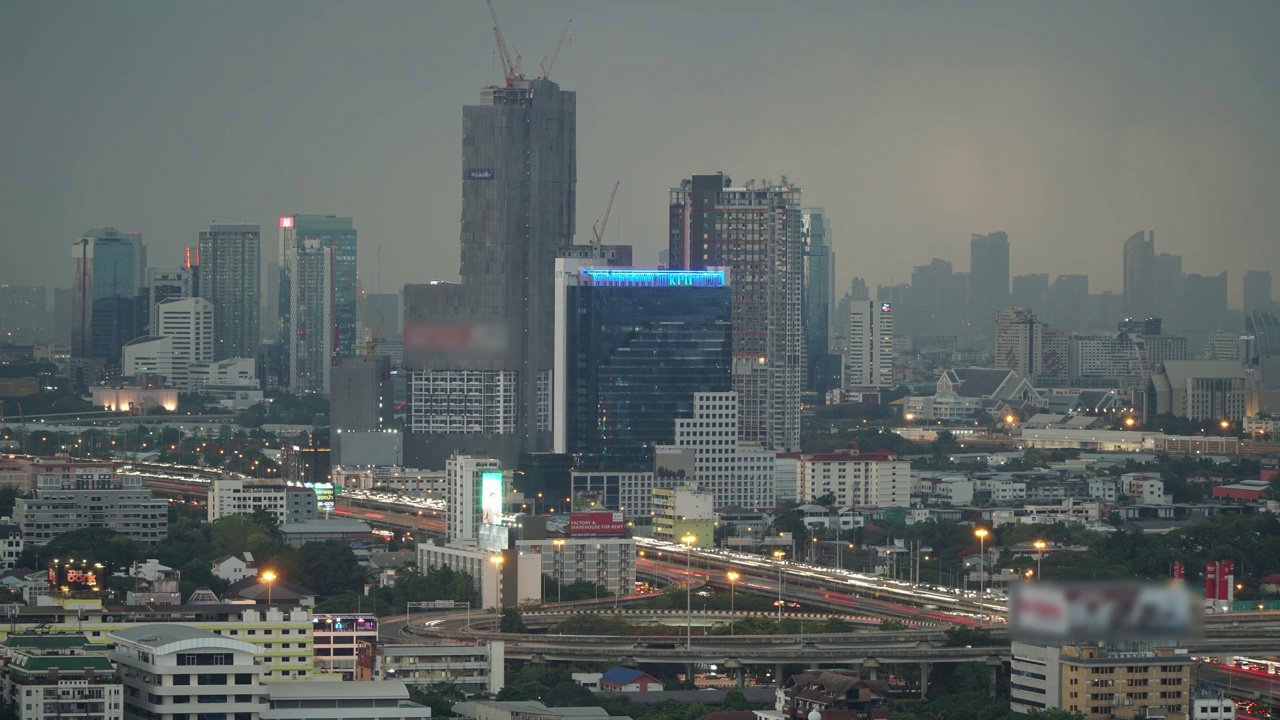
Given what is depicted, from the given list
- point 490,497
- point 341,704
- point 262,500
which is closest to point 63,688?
point 341,704

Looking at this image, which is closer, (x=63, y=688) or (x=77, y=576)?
(x=63, y=688)

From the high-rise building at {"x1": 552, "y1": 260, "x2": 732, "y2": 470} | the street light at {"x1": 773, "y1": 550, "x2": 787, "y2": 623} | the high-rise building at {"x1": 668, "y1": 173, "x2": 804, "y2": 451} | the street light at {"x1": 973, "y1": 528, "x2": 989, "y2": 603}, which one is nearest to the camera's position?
the street light at {"x1": 773, "y1": 550, "x2": 787, "y2": 623}

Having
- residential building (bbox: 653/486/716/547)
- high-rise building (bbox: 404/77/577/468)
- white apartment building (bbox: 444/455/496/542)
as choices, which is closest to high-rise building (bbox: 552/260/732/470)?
high-rise building (bbox: 404/77/577/468)

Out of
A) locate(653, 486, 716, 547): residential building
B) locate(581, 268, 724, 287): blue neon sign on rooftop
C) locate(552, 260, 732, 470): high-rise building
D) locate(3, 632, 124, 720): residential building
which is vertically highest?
locate(581, 268, 724, 287): blue neon sign on rooftop

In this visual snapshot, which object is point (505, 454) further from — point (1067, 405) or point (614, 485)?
point (1067, 405)

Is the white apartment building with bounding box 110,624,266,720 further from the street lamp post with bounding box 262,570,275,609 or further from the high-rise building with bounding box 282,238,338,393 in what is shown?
the high-rise building with bounding box 282,238,338,393

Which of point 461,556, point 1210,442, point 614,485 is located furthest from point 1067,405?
point 461,556

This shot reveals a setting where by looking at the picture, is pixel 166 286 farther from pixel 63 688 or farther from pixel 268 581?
pixel 63 688
